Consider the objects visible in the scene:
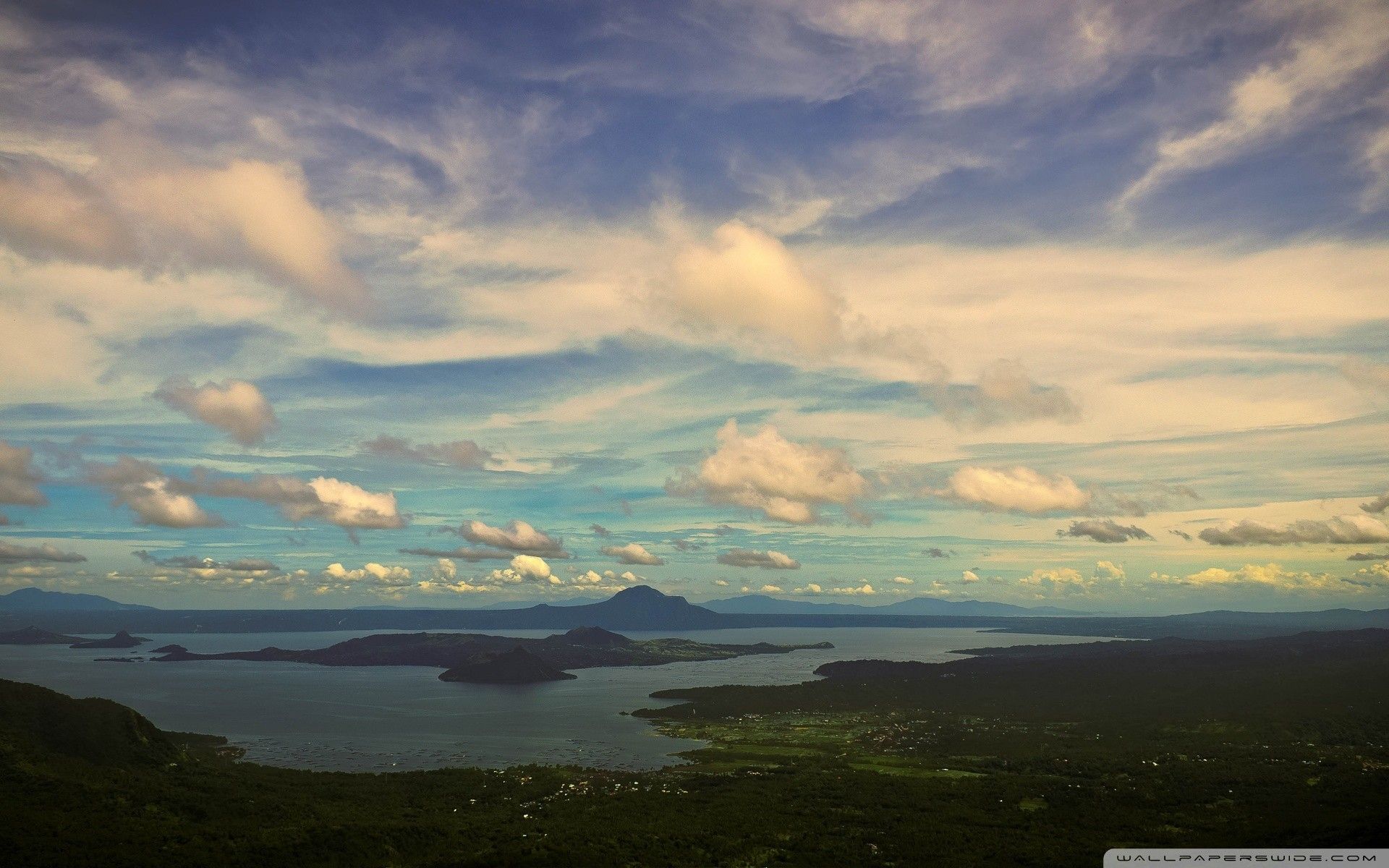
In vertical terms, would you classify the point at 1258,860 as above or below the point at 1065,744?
above

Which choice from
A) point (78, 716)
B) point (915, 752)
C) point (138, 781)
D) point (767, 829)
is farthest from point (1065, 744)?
point (78, 716)

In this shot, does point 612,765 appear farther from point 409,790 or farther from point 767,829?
point 767,829

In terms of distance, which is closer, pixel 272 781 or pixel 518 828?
pixel 518 828

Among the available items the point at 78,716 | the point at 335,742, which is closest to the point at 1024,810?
the point at 78,716

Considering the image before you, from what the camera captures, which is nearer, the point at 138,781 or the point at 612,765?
the point at 138,781

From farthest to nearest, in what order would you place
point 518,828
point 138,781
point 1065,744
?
point 1065,744, point 138,781, point 518,828

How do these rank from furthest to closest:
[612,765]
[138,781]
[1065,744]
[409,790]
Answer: [1065,744] < [612,765] < [409,790] < [138,781]

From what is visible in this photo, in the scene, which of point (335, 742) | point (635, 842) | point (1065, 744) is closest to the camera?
point (635, 842)

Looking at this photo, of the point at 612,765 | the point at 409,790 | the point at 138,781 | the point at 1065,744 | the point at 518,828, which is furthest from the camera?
the point at 1065,744

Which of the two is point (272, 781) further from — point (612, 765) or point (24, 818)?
point (612, 765)
